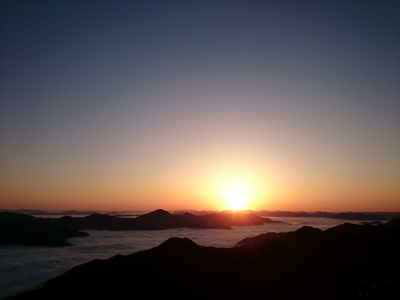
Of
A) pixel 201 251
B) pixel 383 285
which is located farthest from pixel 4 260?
pixel 383 285

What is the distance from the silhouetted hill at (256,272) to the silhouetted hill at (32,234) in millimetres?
72255

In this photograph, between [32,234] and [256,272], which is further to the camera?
[32,234]

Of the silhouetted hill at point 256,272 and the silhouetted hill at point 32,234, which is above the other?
the silhouetted hill at point 32,234

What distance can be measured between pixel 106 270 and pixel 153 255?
8.09 meters

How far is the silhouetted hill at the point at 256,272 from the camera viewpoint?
42625mm

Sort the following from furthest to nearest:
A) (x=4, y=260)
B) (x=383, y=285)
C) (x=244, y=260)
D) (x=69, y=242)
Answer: (x=69, y=242) < (x=4, y=260) < (x=244, y=260) < (x=383, y=285)

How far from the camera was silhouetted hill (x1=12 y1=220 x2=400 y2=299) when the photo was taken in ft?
140

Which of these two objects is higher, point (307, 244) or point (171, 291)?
point (307, 244)

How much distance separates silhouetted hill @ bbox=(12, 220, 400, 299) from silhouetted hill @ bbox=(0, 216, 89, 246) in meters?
72.3

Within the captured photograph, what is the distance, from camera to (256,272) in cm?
4884

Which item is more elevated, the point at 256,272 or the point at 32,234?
the point at 32,234

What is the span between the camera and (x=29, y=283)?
193 feet

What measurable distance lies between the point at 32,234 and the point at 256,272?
10547 centimetres

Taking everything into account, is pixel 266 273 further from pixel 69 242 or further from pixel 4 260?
pixel 69 242
